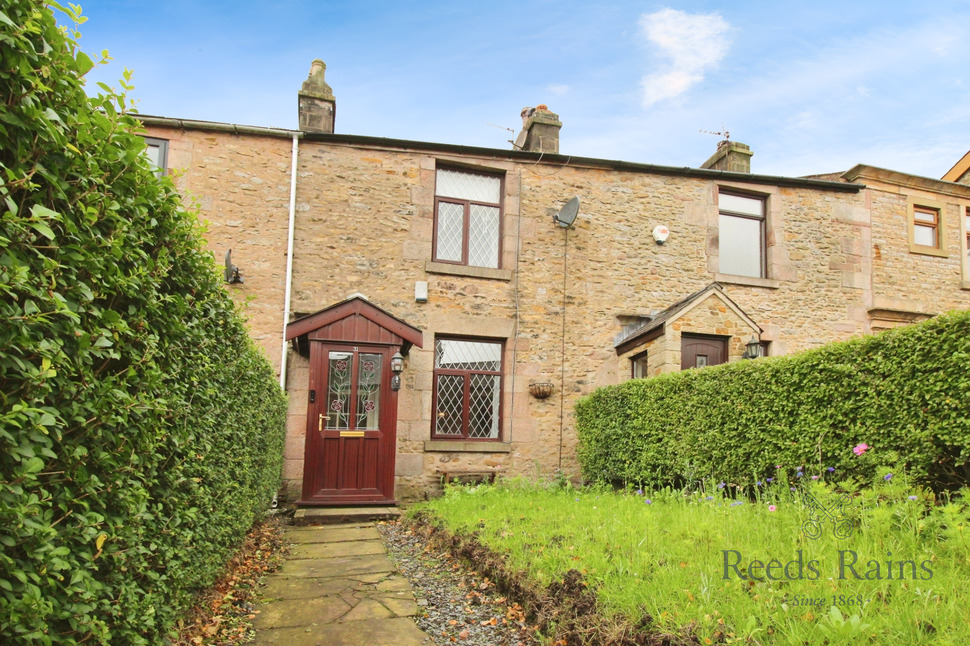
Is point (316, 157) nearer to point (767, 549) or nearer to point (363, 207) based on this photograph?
point (363, 207)

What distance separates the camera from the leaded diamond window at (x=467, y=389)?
34.7ft

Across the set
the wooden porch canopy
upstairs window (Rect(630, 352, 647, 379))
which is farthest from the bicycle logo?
upstairs window (Rect(630, 352, 647, 379))

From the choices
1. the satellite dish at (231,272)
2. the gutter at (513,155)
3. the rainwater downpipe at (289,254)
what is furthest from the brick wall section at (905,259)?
the satellite dish at (231,272)

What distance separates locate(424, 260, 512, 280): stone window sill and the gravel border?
18.2ft

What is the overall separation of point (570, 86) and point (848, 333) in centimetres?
720

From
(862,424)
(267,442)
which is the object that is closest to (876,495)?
(862,424)

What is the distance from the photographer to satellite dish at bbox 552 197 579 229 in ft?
36.6

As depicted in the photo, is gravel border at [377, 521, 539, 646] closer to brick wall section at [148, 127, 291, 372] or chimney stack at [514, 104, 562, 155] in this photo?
brick wall section at [148, 127, 291, 372]

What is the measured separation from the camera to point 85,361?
1.87m

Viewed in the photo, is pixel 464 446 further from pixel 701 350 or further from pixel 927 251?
pixel 927 251

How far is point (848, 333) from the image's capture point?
39.8 ft

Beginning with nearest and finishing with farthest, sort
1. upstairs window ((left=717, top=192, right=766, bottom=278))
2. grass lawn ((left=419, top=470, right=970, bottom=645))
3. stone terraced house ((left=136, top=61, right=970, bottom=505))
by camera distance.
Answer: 1. grass lawn ((left=419, top=470, right=970, bottom=645))
2. stone terraced house ((left=136, top=61, right=970, bottom=505))
3. upstairs window ((left=717, top=192, right=766, bottom=278))

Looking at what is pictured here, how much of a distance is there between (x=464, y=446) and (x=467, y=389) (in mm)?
968

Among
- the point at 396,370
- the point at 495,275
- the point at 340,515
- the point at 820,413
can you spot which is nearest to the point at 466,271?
the point at 495,275
